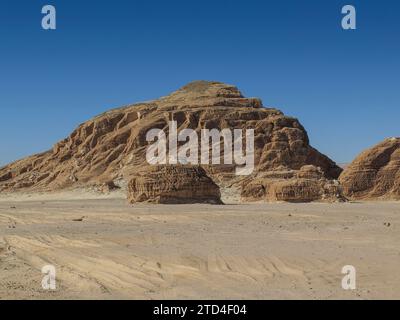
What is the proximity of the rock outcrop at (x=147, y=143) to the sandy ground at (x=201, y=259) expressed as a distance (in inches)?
1127

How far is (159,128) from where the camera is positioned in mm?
53688

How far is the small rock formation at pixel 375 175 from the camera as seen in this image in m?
34.7

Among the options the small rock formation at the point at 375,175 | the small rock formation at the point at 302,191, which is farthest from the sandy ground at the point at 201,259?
the small rock formation at the point at 375,175

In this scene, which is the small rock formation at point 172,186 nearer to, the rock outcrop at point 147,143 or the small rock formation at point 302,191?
the small rock formation at point 302,191

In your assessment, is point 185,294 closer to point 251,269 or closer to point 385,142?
point 251,269

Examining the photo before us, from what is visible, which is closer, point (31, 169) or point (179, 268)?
point (179, 268)

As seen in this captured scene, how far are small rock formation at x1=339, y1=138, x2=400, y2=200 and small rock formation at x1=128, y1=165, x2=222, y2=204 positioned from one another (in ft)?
32.7

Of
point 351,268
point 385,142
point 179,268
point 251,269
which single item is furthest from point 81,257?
point 385,142

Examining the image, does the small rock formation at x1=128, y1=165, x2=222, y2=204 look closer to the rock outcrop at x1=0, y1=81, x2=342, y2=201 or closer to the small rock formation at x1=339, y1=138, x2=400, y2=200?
the small rock formation at x1=339, y1=138, x2=400, y2=200

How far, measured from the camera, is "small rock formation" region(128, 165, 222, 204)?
93.7ft

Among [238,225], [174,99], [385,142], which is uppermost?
[174,99]

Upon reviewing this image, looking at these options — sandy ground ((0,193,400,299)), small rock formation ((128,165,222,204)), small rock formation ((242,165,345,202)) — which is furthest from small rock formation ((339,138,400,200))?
sandy ground ((0,193,400,299))
